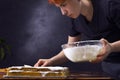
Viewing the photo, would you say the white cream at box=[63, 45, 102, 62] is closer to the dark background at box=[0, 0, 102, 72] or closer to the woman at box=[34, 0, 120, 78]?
the woman at box=[34, 0, 120, 78]

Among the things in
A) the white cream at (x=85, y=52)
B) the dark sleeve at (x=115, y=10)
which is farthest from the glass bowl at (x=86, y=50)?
the dark sleeve at (x=115, y=10)

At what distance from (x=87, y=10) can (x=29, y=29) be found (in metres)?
2.14

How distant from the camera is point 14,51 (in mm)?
3795

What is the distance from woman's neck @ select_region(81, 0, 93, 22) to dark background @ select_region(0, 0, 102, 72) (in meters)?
2.01

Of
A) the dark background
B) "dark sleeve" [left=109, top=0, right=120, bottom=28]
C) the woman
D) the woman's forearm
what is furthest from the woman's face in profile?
the dark background

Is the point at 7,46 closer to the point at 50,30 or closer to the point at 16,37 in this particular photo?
the point at 16,37

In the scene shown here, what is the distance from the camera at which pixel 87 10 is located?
1716 mm

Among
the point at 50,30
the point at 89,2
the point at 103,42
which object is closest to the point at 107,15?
the point at 89,2

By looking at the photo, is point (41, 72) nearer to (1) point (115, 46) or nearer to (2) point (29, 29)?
(1) point (115, 46)

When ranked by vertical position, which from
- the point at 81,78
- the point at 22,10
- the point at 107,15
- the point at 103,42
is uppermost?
the point at 22,10

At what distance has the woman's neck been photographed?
5.64ft

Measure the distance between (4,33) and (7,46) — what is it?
0.24 metres

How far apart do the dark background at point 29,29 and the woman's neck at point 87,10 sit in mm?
2013

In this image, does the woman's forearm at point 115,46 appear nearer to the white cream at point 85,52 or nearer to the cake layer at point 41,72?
the white cream at point 85,52
